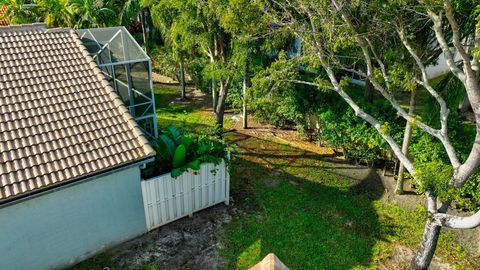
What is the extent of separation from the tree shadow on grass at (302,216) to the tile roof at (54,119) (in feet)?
12.6

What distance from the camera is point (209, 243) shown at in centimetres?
1007

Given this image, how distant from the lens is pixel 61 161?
26.8 ft

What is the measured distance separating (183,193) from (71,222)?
298cm

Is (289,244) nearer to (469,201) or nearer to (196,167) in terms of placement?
(196,167)

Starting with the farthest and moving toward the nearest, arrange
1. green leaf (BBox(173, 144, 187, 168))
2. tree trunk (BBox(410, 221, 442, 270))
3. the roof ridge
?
green leaf (BBox(173, 144, 187, 168))
the roof ridge
tree trunk (BBox(410, 221, 442, 270))

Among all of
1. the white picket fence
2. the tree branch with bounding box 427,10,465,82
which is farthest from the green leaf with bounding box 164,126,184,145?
the tree branch with bounding box 427,10,465,82

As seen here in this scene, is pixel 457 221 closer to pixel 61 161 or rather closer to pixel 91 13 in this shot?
pixel 61 161

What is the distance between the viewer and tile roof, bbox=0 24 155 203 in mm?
7922

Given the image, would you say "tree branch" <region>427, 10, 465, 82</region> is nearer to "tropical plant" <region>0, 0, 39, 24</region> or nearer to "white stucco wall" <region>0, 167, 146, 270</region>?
"white stucco wall" <region>0, 167, 146, 270</region>

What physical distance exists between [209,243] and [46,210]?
13.6ft

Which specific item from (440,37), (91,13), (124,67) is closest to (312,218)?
(440,37)

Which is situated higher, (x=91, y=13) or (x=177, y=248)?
(x=91, y=13)

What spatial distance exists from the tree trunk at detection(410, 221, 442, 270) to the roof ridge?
22.4 ft

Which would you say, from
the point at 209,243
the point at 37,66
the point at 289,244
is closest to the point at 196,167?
the point at 209,243
